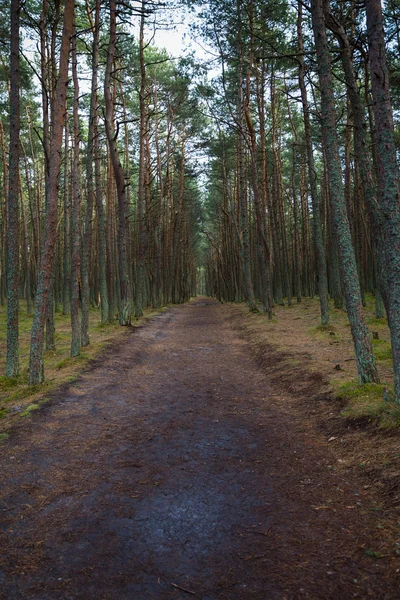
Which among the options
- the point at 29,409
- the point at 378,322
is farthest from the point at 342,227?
the point at 378,322

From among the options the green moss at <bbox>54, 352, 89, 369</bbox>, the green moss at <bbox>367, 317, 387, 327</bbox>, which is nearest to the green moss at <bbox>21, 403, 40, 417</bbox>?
the green moss at <bbox>54, 352, 89, 369</bbox>

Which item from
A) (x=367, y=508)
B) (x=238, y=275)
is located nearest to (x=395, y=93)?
(x=367, y=508)

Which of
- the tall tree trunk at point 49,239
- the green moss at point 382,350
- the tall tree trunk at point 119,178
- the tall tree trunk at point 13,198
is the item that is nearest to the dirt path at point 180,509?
the tall tree trunk at point 49,239

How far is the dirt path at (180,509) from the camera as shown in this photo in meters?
2.51

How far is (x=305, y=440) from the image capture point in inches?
189

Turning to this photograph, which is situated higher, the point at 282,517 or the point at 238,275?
the point at 238,275

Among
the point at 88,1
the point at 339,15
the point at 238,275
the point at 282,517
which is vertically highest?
the point at 88,1

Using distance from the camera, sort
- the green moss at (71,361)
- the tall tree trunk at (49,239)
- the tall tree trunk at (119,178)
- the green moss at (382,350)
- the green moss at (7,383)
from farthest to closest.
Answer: the tall tree trunk at (119,178) → the green moss at (71,361) → the green moss at (382,350) → the green moss at (7,383) → the tall tree trunk at (49,239)

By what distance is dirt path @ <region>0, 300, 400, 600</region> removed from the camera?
2.51m

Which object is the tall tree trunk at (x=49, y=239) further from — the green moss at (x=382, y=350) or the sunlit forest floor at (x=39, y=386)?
the green moss at (x=382, y=350)

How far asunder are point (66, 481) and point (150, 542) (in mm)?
1388

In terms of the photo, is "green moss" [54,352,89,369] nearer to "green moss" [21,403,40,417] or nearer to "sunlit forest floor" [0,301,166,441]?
"sunlit forest floor" [0,301,166,441]

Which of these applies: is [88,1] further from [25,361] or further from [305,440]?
[305,440]

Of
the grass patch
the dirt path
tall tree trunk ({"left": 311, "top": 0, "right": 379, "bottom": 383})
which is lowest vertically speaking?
the dirt path
